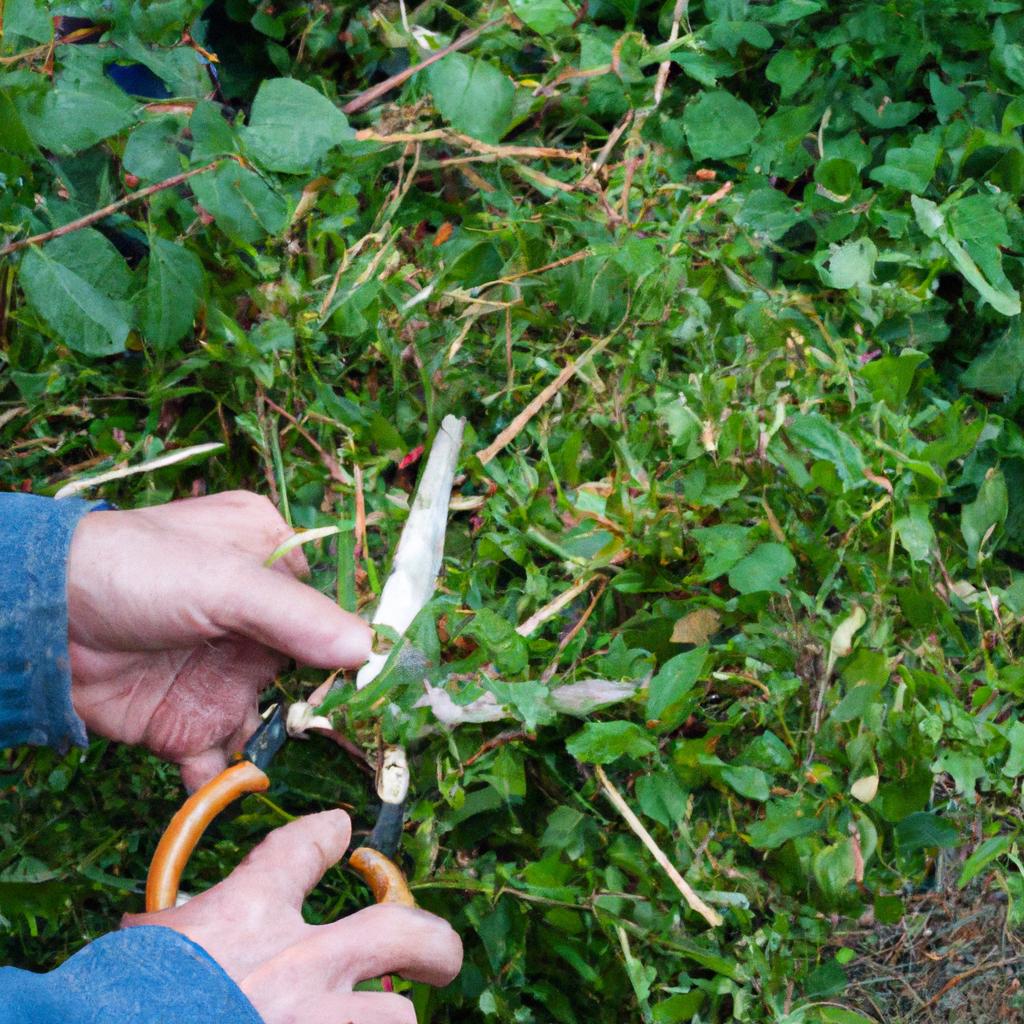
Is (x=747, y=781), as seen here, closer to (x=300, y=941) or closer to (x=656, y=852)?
(x=656, y=852)

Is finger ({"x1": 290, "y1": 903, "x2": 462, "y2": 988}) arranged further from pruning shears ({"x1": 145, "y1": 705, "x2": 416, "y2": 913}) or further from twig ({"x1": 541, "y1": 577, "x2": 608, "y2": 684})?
twig ({"x1": 541, "y1": 577, "x2": 608, "y2": 684})

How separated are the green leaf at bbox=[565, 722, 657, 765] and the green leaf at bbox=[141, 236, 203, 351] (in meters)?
0.58

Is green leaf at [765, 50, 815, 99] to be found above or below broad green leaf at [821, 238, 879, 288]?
above

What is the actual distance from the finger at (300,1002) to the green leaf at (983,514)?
773 millimetres

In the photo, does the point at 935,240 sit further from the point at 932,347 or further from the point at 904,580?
the point at 904,580

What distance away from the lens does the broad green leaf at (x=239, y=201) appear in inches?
42.6

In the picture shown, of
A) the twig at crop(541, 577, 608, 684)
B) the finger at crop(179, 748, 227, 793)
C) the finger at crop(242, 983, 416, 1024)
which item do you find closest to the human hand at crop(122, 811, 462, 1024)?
the finger at crop(242, 983, 416, 1024)

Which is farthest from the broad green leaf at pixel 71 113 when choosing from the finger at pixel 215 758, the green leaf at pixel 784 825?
the green leaf at pixel 784 825

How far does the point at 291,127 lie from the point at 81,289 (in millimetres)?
277

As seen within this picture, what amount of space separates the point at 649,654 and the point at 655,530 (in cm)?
12

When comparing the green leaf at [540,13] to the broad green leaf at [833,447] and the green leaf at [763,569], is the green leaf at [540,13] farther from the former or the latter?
the green leaf at [763,569]

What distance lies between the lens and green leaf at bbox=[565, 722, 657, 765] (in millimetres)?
973

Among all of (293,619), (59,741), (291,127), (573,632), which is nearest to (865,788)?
(573,632)

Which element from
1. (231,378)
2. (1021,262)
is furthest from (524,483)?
(1021,262)
